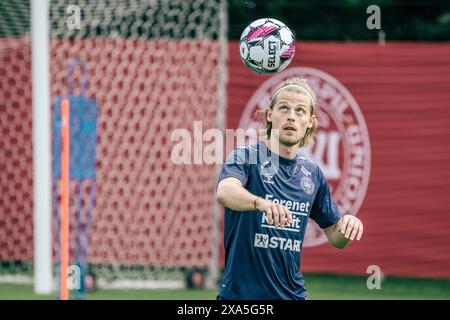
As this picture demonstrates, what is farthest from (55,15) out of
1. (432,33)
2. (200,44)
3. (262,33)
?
(432,33)

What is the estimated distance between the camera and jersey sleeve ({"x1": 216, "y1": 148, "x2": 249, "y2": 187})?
5.55 meters

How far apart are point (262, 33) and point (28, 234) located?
18.3ft

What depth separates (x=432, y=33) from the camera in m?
14.2

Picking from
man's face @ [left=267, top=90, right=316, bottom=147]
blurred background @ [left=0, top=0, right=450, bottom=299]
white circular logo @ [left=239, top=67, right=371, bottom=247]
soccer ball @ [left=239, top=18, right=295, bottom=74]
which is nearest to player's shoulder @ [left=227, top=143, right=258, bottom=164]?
man's face @ [left=267, top=90, right=316, bottom=147]

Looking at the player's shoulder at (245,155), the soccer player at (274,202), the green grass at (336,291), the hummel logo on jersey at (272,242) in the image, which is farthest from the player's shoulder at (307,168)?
the green grass at (336,291)

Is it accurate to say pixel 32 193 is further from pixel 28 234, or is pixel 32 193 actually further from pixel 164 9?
pixel 164 9

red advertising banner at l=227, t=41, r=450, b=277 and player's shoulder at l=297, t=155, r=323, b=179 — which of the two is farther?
red advertising banner at l=227, t=41, r=450, b=277

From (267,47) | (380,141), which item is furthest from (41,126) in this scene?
(267,47)

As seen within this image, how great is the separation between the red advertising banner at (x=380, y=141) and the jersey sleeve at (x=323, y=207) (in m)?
5.02

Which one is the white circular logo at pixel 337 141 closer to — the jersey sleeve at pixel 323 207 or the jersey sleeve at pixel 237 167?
the jersey sleeve at pixel 323 207

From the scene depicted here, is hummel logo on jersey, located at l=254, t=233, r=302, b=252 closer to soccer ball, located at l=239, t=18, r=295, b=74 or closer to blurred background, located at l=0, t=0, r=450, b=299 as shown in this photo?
soccer ball, located at l=239, t=18, r=295, b=74

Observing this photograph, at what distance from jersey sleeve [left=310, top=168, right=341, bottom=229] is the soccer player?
0.26 feet

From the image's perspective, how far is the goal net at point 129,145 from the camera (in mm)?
11125

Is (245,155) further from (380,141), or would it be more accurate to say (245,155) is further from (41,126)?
(380,141)
